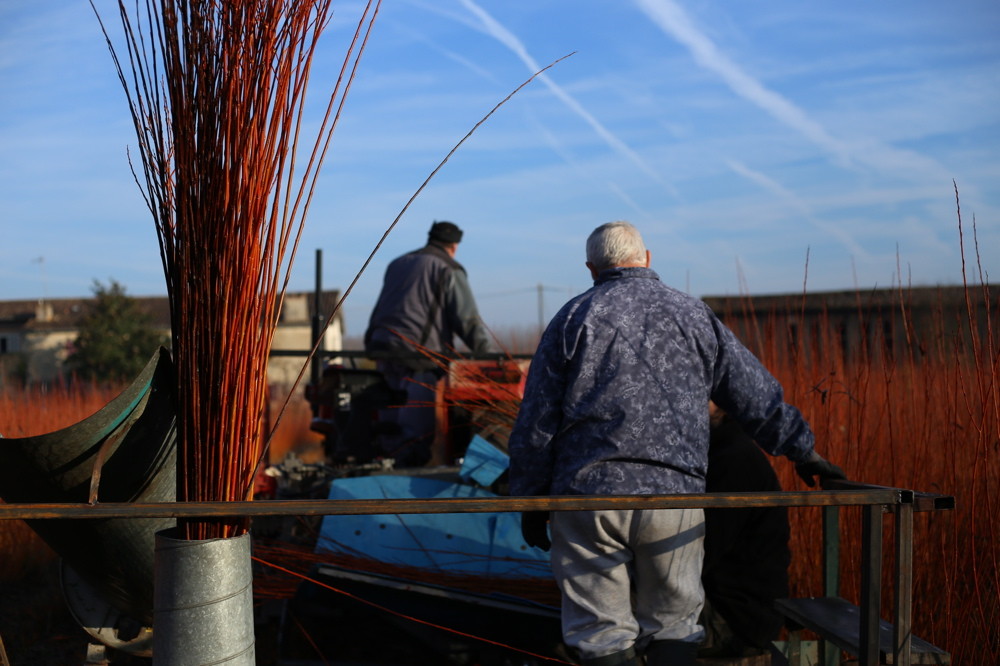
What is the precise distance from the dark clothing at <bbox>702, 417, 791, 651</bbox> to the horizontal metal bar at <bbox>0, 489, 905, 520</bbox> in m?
1.31

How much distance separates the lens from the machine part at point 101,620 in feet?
10.2

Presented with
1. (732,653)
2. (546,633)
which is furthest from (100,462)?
(732,653)

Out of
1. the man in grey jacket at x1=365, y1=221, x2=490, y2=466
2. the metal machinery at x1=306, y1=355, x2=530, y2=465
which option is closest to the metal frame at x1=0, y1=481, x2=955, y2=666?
the metal machinery at x1=306, y1=355, x2=530, y2=465

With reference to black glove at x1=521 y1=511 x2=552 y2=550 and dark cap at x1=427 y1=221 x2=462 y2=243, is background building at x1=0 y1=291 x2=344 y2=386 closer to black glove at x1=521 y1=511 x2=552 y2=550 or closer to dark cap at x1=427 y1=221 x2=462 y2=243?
dark cap at x1=427 y1=221 x2=462 y2=243

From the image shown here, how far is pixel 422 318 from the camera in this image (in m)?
6.04

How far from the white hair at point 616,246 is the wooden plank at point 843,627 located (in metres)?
1.13

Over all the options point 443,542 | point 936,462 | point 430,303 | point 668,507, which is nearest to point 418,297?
point 430,303

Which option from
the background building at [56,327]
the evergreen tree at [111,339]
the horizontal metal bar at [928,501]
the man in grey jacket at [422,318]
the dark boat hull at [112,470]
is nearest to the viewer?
the horizontal metal bar at [928,501]

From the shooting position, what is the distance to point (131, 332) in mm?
31516

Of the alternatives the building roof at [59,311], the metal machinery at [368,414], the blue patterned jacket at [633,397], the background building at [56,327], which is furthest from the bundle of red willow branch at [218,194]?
the building roof at [59,311]

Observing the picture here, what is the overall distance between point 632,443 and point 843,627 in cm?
74

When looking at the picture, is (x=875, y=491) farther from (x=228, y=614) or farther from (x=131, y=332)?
(x=131, y=332)

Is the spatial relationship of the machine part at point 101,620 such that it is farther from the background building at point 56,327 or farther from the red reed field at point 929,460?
the background building at point 56,327

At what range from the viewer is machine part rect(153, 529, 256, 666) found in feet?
5.75
